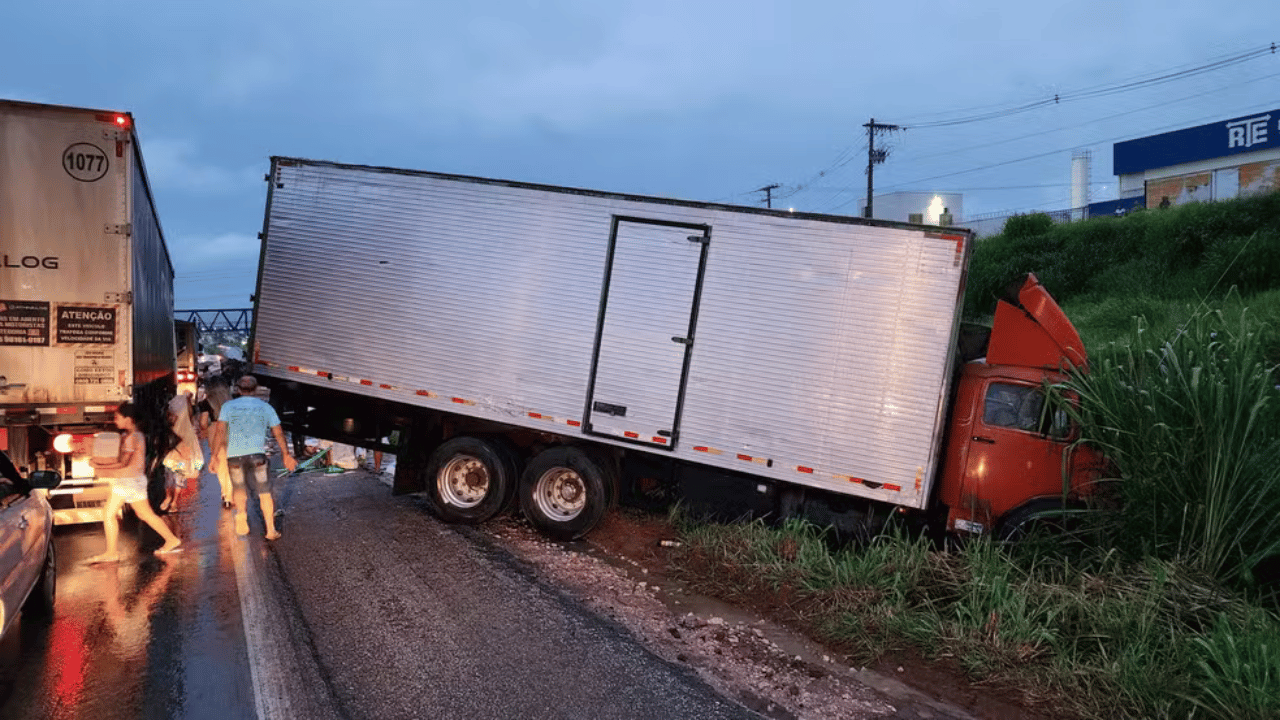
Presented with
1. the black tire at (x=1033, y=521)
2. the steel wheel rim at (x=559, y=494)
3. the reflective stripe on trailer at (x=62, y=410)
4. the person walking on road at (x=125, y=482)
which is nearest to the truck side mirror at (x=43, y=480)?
the person walking on road at (x=125, y=482)

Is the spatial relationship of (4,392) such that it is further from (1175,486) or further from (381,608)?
(1175,486)

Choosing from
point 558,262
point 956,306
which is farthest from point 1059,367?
point 558,262

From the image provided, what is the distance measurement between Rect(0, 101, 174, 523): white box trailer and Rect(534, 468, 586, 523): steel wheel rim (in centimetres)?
393

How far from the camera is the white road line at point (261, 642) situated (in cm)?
454

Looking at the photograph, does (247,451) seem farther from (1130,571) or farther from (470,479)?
(1130,571)

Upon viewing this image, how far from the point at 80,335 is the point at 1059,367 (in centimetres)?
875

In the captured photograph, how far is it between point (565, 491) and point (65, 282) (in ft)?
16.2

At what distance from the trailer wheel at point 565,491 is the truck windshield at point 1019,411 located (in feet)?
12.0

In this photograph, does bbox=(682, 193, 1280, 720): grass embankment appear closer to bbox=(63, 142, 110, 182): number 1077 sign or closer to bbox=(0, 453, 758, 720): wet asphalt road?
bbox=(0, 453, 758, 720): wet asphalt road

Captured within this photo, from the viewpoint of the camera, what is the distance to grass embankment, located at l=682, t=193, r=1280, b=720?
4801mm

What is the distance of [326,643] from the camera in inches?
213

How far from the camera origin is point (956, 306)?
7250 mm

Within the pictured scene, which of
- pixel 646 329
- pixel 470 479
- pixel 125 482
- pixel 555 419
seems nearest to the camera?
pixel 125 482

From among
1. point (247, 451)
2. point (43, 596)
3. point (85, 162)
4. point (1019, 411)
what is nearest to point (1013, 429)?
point (1019, 411)
